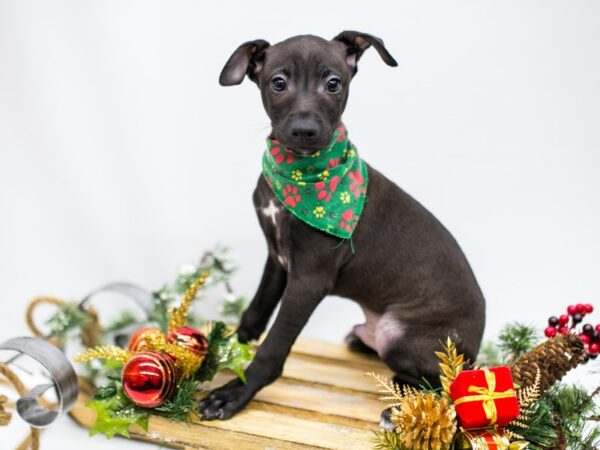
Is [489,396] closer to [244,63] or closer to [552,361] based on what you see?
[552,361]

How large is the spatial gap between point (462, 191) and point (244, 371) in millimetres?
2056

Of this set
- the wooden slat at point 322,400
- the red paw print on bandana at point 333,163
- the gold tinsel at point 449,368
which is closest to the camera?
the gold tinsel at point 449,368

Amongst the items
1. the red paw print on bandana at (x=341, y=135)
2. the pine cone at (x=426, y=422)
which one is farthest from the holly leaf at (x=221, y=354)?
the red paw print on bandana at (x=341, y=135)

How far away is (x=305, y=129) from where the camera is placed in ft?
9.52

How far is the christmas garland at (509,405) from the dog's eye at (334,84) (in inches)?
40.6

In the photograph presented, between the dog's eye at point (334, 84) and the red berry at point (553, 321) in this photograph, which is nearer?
the dog's eye at point (334, 84)

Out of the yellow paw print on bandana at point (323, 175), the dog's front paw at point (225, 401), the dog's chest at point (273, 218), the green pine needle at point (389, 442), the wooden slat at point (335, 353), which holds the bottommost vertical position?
the wooden slat at point (335, 353)

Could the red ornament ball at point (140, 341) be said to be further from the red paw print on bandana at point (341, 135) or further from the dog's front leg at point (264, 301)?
the red paw print on bandana at point (341, 135)

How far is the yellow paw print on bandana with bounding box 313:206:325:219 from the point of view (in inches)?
126

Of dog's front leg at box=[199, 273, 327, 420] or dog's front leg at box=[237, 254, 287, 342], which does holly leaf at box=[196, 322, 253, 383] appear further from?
dog's front leg at box=[237, 254, 287, 342]

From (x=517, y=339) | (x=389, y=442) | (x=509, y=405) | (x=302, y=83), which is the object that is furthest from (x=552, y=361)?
(x=302, y=83)

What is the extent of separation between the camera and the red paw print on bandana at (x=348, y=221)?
3.23 meters

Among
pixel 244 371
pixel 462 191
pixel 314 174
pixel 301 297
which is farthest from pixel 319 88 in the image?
pixel 462 191

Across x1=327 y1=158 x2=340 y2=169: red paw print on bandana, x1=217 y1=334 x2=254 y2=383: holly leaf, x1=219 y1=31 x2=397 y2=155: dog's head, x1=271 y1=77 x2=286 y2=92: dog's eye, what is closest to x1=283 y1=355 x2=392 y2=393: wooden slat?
x1=217 y1=334 x2=254 y2=383: holly leaf
